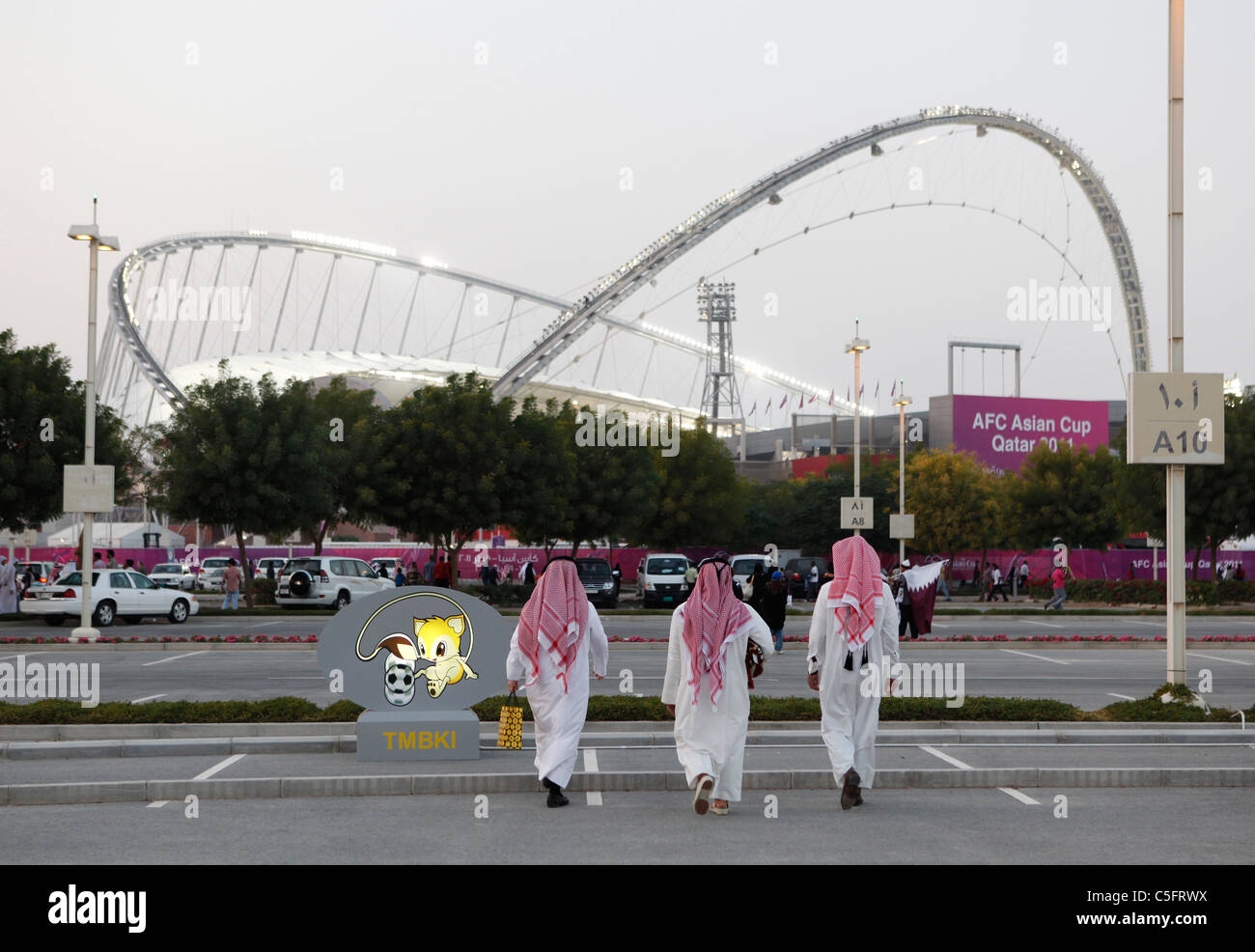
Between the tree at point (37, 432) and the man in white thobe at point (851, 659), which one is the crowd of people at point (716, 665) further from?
the tree at point (37, 432)

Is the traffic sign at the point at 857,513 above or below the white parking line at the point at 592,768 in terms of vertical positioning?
above

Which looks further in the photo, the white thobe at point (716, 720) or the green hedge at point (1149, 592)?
the green hedge at point (1149, 592)

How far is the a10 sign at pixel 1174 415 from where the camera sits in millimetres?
13453

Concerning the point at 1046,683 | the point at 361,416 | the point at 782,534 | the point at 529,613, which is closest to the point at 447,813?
the point at 529,613

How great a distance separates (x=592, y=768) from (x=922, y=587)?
15.6m

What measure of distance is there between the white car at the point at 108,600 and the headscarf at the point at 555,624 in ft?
73.2

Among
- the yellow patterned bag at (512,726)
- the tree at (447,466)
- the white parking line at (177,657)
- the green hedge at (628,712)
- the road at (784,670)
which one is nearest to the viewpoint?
the yellow patterned bag at (512,726)

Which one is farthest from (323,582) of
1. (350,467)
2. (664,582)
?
(664,582)

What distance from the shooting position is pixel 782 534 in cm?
6812

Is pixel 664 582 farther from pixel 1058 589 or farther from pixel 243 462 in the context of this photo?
pixel 243 462

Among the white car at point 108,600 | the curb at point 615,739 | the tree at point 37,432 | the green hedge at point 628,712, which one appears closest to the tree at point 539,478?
the white car at point 108,600

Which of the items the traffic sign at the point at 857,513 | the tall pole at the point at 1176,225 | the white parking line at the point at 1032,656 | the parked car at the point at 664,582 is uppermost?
the tall pole at the point at 1176,225

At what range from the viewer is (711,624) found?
373 inches

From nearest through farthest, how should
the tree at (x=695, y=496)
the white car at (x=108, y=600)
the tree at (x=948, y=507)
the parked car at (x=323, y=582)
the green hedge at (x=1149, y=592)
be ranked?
the white car at (x=108, y=600), the parked car at (x=323, y=582), the green hedge at (x=1149, y=592), the tree at (x=695, y=496), the tree at (x=948, y=507)
